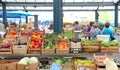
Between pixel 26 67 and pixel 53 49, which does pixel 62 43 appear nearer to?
pixel 53 49

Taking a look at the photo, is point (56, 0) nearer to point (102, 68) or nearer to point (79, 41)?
point (79, 41)

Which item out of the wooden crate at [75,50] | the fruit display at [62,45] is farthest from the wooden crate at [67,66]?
the fruit display at [62,45]

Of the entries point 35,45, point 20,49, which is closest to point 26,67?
point 20,49

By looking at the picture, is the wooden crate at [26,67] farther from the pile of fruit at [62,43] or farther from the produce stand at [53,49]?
the pile of fruit at [62,43]

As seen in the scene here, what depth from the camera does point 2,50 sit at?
7984mm

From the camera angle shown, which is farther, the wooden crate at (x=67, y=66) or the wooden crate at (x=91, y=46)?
the wooden crate at (x=91, y=46)

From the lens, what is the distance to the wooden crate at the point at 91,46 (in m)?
8.12

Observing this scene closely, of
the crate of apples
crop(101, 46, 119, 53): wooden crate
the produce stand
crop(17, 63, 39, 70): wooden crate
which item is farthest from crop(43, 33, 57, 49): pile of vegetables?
crop(17, 63, 39, 70): wooden crate

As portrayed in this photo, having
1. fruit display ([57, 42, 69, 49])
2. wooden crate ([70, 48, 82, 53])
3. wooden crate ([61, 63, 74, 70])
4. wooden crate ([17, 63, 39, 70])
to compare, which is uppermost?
fruit display ([57, 42, 69, 49])

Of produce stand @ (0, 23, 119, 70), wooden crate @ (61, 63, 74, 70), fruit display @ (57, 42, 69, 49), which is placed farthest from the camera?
fruit display @ (57, 42, 69, 49)

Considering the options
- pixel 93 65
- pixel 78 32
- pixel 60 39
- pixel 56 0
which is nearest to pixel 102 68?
pixel 93 65

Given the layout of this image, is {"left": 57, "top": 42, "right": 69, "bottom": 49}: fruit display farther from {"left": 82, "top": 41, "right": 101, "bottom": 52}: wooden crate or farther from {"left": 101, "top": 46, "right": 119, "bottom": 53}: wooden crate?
{"left": 101, "top": 46, "right": 119, "bottom": 53}: wooden crate

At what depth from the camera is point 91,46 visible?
8.16m

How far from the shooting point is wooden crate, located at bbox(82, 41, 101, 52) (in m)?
8.12
